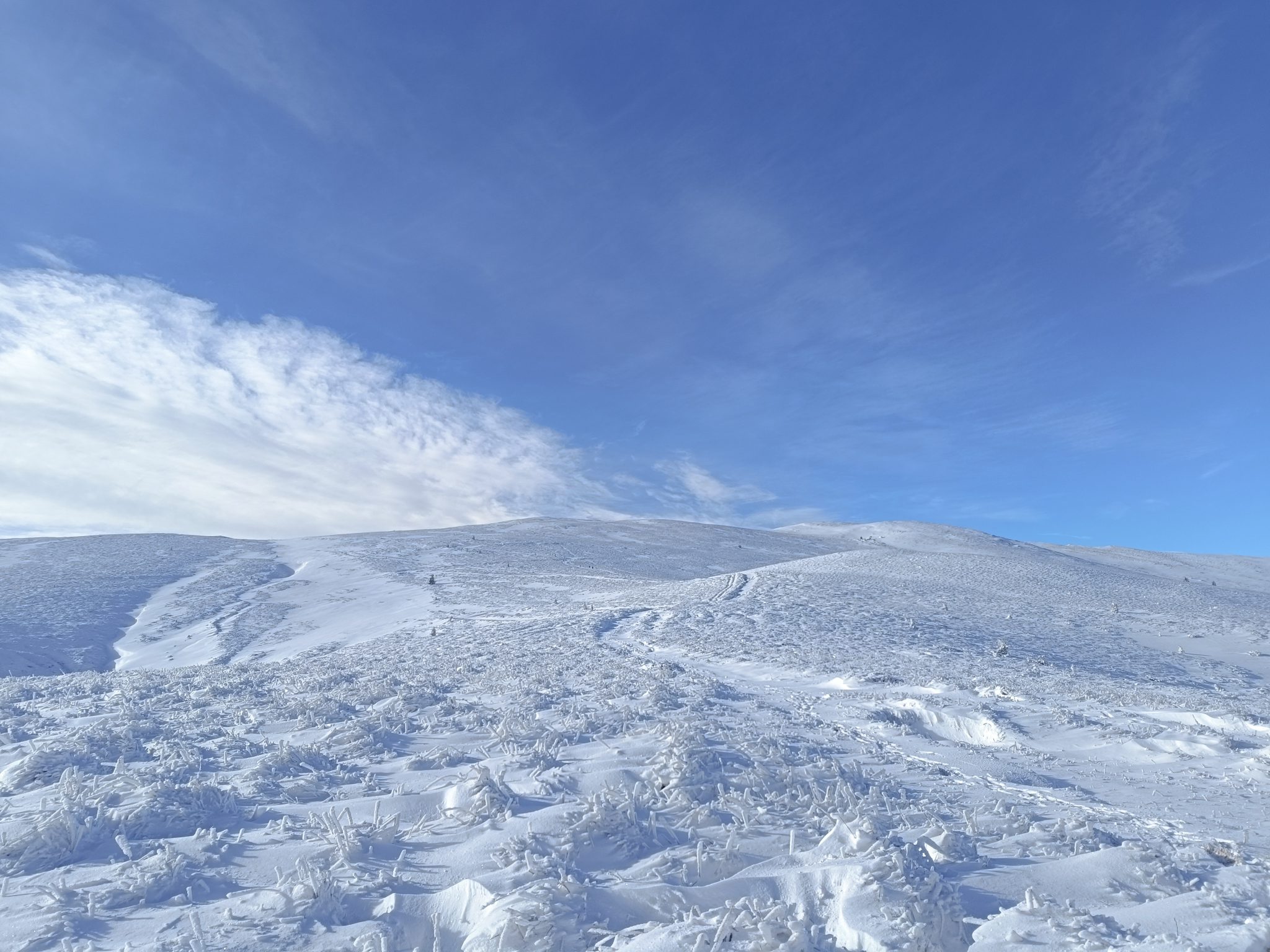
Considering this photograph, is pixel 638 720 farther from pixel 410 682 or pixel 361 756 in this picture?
pixel 410 682

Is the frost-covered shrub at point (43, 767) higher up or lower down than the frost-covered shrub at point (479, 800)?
lower down

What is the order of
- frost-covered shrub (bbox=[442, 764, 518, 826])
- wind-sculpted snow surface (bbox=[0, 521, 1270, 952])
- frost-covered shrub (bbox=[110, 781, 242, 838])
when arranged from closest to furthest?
wind-sculpted snow surface (bbox=[0, 521, 1270, 952]) < frost-covered shrub (bbox=[110, 781, 242, 838]) < frost-covered shrub (bbox=[442, 764, 518, 826])

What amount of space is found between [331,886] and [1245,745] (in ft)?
46.4

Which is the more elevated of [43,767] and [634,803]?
[634,803]

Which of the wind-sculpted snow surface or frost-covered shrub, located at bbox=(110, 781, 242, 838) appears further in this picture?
frost-covered shrub, located at bbox=(110, 781, 242, 838)

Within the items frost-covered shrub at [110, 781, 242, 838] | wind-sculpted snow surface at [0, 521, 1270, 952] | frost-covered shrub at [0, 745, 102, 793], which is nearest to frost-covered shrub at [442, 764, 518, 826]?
wind-sculpted snow surface at [0, 521, 1270, 952]

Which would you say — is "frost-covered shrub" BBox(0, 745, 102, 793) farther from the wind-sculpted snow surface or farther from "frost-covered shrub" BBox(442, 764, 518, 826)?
"frost-covered shrub" BBox(442, 764, 518, 826)

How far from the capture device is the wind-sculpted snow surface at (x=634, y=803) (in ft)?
15.6

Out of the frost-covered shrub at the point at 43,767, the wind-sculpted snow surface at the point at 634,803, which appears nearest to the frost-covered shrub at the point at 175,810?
the wind-sculpted snow surface at the point at 634,803

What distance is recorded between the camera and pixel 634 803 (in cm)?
686

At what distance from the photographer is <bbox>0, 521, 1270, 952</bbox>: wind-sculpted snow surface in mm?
4742

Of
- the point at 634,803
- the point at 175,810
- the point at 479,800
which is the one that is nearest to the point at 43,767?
the point at 175,810

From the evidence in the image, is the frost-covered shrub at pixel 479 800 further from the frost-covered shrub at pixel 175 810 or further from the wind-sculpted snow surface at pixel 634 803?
the frost-covered shrub at pixel 175 810

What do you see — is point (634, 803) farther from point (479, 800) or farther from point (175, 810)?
point (175, 810)
